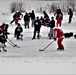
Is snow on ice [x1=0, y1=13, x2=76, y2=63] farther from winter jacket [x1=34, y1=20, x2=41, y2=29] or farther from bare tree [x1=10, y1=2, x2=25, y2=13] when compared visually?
bare tree [x1=10, y1=2, x2=25, y2=13]

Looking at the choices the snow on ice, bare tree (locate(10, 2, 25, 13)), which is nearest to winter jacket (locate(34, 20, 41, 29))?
the snow on ice

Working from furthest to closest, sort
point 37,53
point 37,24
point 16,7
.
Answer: point 16,7, point 37,24, point 37,53

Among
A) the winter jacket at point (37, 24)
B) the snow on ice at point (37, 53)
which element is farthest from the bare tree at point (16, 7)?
the winter jacket at point (37, 24)

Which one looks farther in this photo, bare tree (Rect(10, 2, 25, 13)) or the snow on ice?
bare tree (Rect(10, 2, 25, 13))

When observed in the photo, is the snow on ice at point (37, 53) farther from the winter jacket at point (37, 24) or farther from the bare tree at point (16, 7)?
the bare tree at point (16, 7)

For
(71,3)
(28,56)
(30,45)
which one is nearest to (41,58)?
(28,56)

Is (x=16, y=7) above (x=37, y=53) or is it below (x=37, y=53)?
below

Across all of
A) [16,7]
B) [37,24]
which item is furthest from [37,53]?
[16,7]

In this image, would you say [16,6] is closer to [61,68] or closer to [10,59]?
[10,59]

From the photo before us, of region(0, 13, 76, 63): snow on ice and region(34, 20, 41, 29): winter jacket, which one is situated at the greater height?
region(34, 20, 41, 29): winter jacket

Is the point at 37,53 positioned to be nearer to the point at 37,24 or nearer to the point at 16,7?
the point at 37,24

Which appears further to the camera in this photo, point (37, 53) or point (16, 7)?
point (16, 7)

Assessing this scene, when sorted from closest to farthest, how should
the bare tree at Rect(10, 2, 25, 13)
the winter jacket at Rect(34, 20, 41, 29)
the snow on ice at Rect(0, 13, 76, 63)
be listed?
the snow on ice at Rect(0, 13, 76, 63)
the winter jacket at Rect(34, 20, 41, 29)
the bare tree at Rect(10, 2, 25, 13)

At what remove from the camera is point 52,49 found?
2170cm
